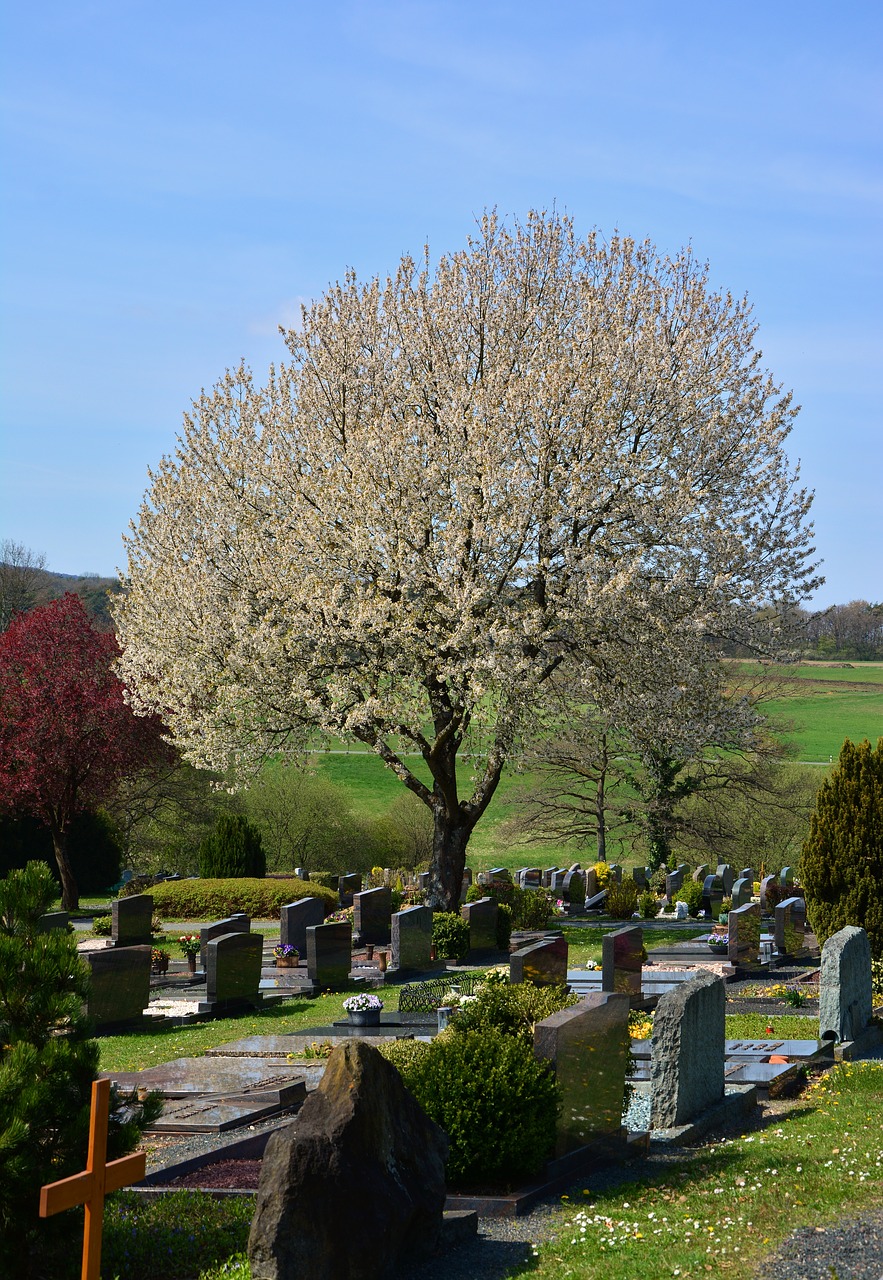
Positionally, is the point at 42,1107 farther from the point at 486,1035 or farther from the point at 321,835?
the point at 321,835

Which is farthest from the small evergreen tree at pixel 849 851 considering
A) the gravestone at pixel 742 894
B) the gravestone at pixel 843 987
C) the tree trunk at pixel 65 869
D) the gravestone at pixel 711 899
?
the tree trunk at pixel 65 869

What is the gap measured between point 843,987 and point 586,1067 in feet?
17.8

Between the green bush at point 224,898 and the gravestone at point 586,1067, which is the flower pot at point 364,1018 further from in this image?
the green bush at point 224,898

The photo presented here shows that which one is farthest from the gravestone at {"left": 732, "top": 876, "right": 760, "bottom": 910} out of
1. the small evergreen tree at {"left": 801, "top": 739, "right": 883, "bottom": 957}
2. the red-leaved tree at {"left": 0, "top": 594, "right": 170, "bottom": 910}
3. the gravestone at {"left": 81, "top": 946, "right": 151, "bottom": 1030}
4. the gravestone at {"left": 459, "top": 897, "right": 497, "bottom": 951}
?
the red-leaved tree at {"left": 0, "top": 594, "right": 170, "bottom": 910}

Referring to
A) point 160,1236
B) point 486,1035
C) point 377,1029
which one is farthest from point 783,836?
point 160,1236

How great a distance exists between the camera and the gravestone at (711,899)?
32.3 meters

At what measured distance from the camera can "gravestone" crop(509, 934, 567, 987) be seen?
14.9 meters

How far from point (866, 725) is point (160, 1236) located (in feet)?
224

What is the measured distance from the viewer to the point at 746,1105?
1176 cm

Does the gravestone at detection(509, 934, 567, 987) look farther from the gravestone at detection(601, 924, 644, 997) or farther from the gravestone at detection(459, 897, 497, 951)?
the gravestone at detection(459, 897, 497, 951)

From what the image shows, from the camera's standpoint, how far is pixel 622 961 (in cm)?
1672

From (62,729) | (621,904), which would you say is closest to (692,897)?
(621,904)

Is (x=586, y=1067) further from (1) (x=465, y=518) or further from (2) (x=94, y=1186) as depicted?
(1) (x=465, y=518)

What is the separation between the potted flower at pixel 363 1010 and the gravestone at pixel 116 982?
322 centimetres
